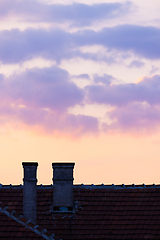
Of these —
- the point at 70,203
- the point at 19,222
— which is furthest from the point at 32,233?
the point at 70,203

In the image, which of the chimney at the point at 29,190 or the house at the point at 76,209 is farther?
the chimney at the point at 29,190

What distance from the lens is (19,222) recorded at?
2817 cm

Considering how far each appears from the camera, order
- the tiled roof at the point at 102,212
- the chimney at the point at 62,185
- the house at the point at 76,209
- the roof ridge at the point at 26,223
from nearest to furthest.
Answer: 1. the roof ridge at the point at 26,223
2. the house at the point at 76,209
3. the tiled roof at the point at 102,212
4. the chimney at the point at 62,185

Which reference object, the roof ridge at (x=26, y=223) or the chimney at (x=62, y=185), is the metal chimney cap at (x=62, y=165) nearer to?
the chimney at (x=62, y=185)

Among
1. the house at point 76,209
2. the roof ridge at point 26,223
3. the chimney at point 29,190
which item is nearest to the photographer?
the roof ridge at point 26,223

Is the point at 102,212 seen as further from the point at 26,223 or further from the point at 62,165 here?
the point at 26,223

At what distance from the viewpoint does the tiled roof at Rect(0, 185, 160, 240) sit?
94.6 feet

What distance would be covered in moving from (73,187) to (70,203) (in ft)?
4.04

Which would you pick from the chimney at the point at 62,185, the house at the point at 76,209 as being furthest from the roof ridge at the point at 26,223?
the chimney at the point at 62,185

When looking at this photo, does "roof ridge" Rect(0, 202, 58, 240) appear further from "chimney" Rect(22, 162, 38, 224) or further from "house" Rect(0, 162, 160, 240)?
"chimney" Rect(22, 162, 38, 224)

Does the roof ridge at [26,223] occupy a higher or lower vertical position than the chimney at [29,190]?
lower

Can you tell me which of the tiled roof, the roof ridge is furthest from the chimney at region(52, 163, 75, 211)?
the roof ridge

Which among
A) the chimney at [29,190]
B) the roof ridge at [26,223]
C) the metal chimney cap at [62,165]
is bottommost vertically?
the roof ridge at [26,223]

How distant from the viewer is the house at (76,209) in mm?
28688
